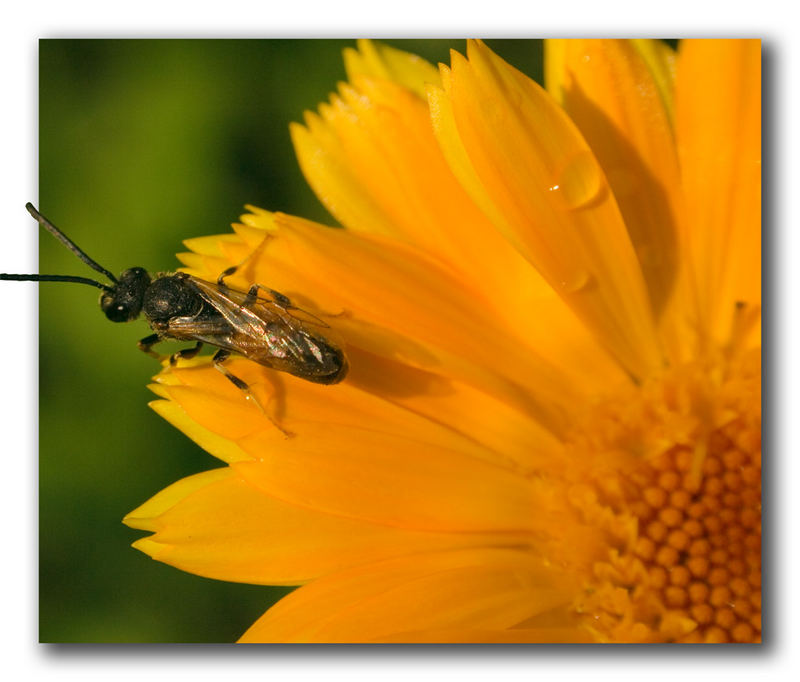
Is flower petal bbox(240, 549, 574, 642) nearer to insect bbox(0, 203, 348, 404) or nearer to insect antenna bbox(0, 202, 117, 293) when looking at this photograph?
insect bbox(0, 203, 348, 404)

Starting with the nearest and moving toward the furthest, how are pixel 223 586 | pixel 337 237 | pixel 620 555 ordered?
pixel 337 237 → pixel 620 555 → pixel 223 586

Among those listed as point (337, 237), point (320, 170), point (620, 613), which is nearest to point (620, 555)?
point (620, 613)

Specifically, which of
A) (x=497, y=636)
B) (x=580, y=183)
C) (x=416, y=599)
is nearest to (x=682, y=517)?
(x=497, y=636)

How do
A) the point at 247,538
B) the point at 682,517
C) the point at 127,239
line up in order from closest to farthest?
1. the point at 247,538
2. the point at 682,517
3. the point at 127,239

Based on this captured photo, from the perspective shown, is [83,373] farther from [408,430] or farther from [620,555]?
[620,555]

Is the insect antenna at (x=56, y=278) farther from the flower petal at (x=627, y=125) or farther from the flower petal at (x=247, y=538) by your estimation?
the flower petal at (x=627, y=125)

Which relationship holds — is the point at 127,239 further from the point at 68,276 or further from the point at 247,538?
the point at 247,538

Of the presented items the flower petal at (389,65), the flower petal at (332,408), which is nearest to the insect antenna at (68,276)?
the flower petal at (332,408)
